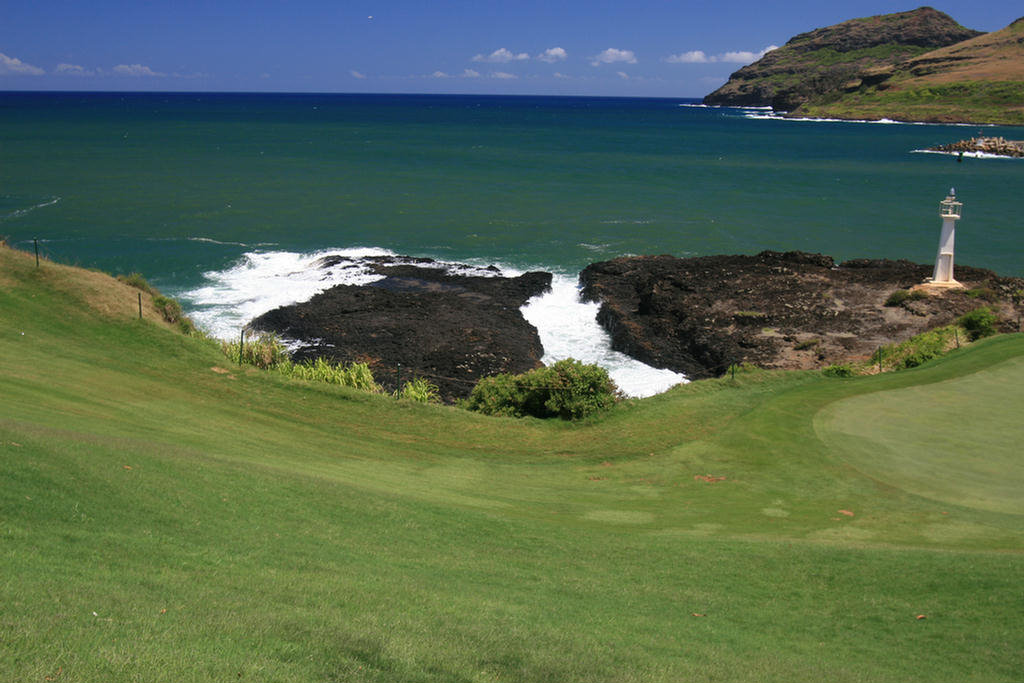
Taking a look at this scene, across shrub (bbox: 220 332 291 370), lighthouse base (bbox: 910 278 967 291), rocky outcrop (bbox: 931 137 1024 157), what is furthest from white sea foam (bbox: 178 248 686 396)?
rocky outcrop (bbox: 931 137 1024 157)

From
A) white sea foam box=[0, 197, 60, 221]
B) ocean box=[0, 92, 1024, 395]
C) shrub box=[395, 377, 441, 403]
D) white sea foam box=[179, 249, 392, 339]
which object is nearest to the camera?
shrub box=[395, 377, 441, 403]

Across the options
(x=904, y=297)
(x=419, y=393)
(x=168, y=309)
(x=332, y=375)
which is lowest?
(x=419, y=393)

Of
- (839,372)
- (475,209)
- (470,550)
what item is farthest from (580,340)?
(475,209)

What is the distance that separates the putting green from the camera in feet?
58.1

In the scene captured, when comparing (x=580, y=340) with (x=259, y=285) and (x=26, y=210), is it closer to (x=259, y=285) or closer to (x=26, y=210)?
(x=259, y=285)

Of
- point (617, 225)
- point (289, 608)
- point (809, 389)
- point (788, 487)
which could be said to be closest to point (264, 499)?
point (289, 608)

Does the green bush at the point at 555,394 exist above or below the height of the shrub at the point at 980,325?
below

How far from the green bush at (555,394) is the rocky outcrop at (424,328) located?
17.9ft

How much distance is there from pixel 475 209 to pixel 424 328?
4503 centimetres

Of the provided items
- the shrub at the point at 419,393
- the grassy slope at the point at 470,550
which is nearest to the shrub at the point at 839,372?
the grassy slope at the point at 470,550

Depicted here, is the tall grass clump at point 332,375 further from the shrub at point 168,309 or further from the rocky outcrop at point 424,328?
the shrub at point 168,309

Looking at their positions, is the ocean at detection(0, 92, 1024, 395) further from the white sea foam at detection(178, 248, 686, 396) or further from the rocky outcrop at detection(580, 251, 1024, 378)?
the rocky outcrop at detection(580, 251, 1024, 378)

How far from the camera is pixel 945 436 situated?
20781mm

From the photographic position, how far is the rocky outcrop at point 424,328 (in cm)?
3534
